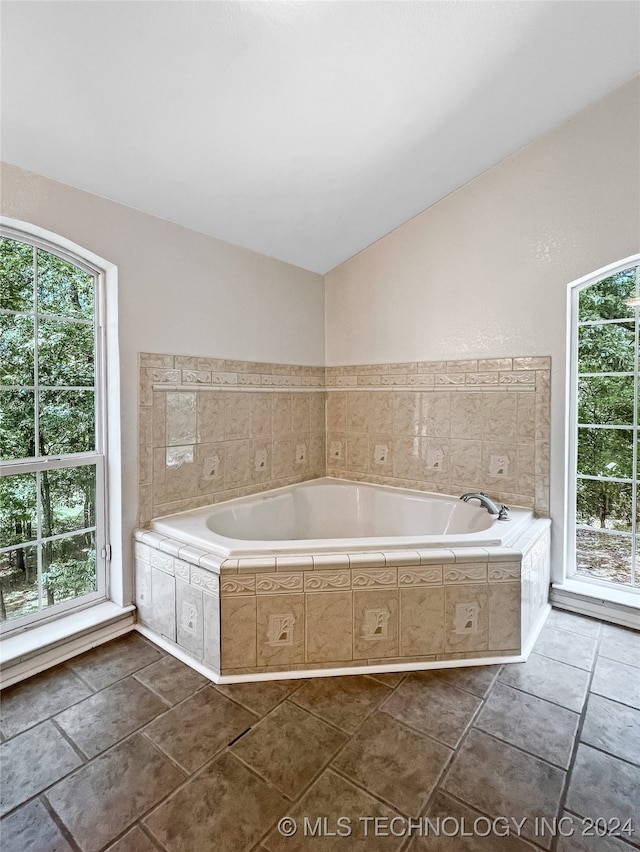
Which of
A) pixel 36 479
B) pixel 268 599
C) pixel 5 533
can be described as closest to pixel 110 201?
pixel 36 479

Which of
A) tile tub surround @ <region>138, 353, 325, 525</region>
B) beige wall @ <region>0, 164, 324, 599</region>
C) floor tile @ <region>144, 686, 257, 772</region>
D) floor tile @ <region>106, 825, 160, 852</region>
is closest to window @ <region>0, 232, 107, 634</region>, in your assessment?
beige wall @ <region>0, 164, 324, 599</region>

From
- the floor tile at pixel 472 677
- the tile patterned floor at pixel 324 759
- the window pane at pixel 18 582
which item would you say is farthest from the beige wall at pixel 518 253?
the window pane at pixel 18 582

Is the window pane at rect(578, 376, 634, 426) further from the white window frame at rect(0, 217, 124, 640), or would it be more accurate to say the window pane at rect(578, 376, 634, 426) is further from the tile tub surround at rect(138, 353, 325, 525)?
the white window frame at rect(0, 217, 124, 640)

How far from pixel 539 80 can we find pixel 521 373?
143 cm

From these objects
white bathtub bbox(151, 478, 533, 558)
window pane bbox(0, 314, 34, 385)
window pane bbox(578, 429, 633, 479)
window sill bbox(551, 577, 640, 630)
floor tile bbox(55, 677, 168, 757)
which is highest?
window pane bbox(0, 314, 34, 385)

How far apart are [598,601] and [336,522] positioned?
5.20 feet

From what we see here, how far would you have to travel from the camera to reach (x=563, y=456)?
2477mm

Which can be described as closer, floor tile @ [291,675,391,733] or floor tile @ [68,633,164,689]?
floor tile @ [291,675,391,733]

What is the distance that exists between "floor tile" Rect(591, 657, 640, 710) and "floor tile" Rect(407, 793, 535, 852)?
0.82 metres

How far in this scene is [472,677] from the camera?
1822 millimetres

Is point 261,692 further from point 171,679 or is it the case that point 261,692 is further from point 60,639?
point 60,639

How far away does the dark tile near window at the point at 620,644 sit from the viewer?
1976mm

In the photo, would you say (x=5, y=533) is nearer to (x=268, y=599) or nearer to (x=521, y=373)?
(x=268, y=599)

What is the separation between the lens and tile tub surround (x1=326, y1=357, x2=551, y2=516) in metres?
2.57
